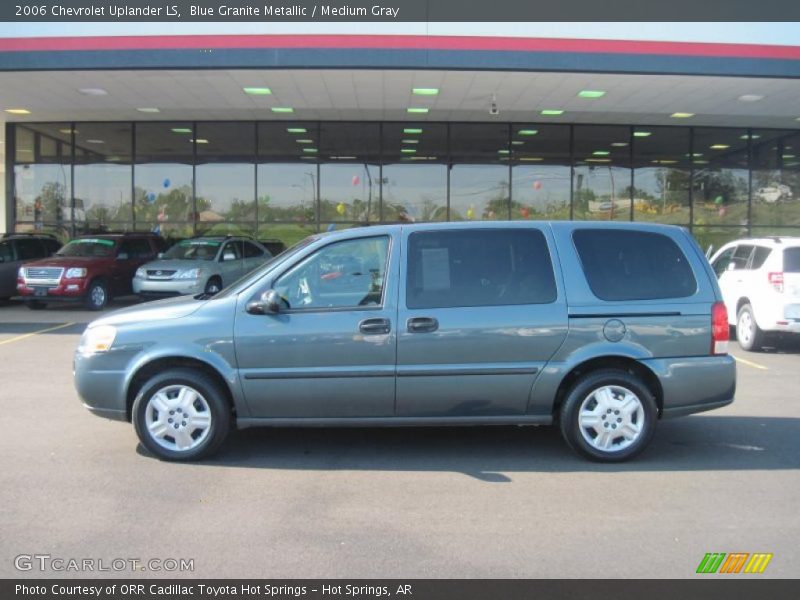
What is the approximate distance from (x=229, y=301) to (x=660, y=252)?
3.43 metres

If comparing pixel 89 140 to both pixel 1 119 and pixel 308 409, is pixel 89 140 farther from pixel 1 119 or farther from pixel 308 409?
pixel 308 409

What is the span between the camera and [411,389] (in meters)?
5.81

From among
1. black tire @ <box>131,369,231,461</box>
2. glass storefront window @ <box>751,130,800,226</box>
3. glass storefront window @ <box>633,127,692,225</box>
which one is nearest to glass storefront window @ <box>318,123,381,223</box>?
glass storefront window @ <box>633,127,692,225</box>

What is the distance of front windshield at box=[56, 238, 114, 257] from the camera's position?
17453mm

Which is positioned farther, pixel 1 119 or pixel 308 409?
pixel 1 119

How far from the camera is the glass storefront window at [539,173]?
21.3 m

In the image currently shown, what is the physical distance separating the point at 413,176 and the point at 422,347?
15.9 meters

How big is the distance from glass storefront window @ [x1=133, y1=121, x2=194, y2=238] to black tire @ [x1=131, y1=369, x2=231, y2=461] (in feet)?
53.7

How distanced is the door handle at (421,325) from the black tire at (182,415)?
60.2 inches

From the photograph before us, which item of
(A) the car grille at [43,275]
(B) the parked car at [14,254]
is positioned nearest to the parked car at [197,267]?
(A) the car grille at [43,275]

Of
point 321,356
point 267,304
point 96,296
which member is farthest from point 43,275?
point 321,356

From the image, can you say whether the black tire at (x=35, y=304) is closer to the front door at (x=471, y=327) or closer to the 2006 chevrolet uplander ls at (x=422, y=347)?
the 2006 chevrolet uplander ls at (x=422, y=347)
